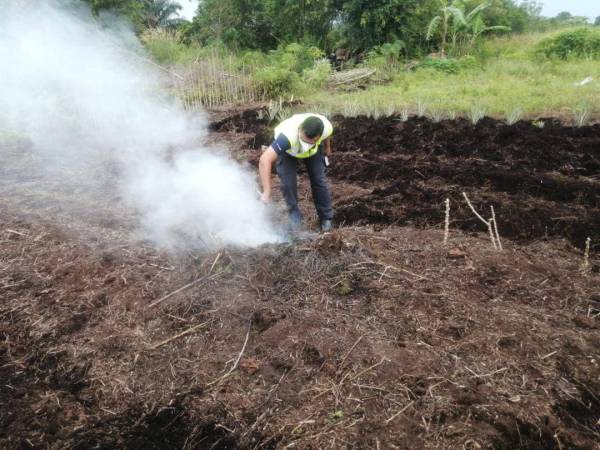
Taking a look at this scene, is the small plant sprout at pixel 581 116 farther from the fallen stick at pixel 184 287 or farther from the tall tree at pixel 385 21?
the tall tree at pixel 385 21

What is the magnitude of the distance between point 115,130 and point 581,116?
8806 millimetres

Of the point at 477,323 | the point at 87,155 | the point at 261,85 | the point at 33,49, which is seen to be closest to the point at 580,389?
the point at 477,323

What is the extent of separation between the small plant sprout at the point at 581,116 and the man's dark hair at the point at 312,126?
18.9ft

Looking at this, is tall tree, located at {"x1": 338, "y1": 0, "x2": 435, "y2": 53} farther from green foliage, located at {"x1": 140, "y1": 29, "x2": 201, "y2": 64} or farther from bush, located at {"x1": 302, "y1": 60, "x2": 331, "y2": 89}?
green foliage, located at {"x1": 140, "y1": 29, "x2": 201, "y2": 64}

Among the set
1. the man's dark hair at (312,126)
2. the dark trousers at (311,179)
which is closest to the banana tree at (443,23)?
the dark trousers at (311,179)

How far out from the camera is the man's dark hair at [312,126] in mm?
3906

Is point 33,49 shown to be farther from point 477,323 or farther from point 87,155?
point 477,323

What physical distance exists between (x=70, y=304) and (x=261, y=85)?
10.2 m

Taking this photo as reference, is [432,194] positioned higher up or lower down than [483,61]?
lower down

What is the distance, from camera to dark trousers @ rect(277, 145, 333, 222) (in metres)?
4.54

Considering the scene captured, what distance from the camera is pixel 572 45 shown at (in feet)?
46.9

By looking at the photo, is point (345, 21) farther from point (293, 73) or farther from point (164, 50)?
point (164, 50)

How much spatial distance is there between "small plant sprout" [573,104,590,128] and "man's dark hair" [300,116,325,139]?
5.76m

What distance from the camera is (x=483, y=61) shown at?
14914 mm
